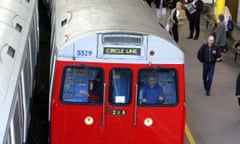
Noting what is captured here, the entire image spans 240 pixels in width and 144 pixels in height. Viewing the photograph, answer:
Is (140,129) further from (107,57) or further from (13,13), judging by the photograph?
(13,13)

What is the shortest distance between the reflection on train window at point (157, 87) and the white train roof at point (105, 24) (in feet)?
0.77

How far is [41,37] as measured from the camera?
62.1 feet

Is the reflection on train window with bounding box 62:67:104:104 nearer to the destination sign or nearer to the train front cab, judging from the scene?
the train front cab

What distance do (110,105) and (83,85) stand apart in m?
0.55

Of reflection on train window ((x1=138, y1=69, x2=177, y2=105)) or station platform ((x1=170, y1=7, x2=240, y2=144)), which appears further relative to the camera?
station platform ((x1=170, y1=7, x2=240, y2=144))

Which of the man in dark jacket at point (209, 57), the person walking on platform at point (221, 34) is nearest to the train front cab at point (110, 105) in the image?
the man in dark jacket at point (209, 57)

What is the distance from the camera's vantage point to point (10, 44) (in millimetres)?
9797

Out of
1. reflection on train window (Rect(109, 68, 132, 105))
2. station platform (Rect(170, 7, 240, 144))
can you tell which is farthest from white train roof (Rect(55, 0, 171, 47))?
station platform (Rect(170, 7, 240, 144))

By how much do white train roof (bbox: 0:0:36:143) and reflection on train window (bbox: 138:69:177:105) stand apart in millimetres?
2040

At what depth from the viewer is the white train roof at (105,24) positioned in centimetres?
1020

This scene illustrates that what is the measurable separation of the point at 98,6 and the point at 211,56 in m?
4.81

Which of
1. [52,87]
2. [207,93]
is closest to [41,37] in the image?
[207,93]

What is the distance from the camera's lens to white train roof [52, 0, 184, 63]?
10.2 meters

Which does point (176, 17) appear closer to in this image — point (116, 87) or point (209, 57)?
point (209, 57)
